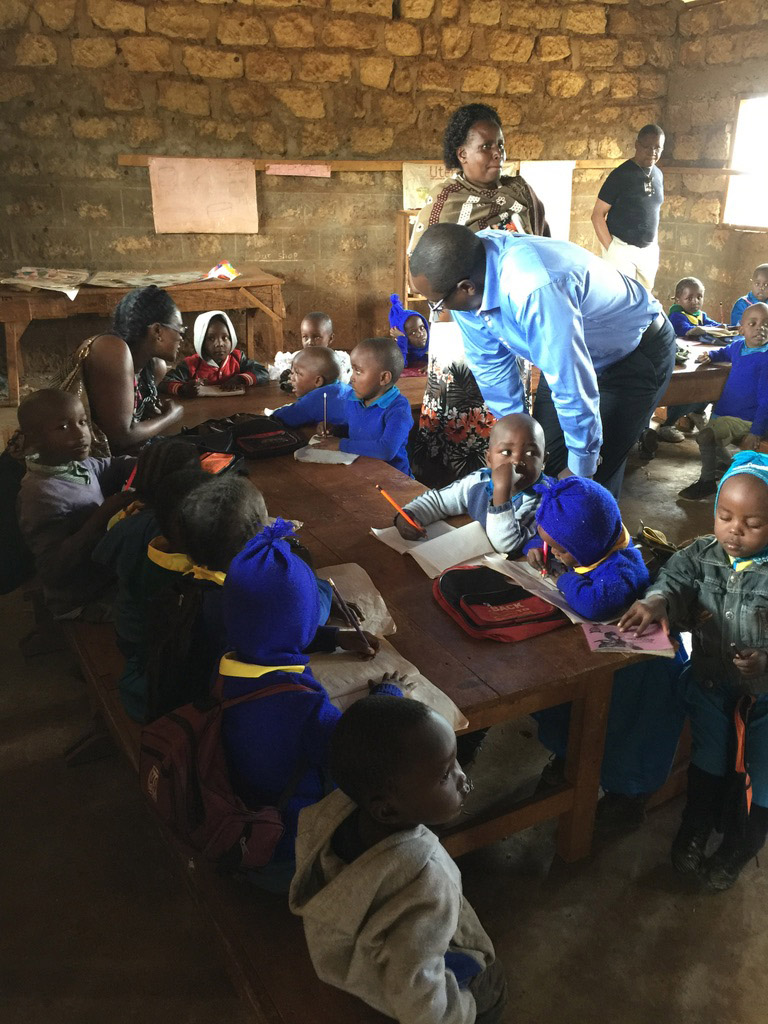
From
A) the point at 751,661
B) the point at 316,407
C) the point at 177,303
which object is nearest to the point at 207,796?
the point at 751,661

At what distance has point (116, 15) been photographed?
19.4 feet

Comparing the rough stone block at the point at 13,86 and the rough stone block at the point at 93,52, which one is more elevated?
the rough stone block at the point at 93,52

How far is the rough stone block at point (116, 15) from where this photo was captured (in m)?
5.85

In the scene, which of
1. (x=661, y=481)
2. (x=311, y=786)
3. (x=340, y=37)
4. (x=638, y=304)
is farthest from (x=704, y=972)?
(x=340, y=37)

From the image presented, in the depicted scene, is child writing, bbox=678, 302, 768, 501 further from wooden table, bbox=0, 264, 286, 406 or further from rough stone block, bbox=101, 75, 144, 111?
rough stone block, bbox=101, 75, 144, 111

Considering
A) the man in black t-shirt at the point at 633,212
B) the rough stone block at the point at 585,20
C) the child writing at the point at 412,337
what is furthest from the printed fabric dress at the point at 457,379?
the rough stone block at the point at 585,20

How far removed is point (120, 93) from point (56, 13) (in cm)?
61

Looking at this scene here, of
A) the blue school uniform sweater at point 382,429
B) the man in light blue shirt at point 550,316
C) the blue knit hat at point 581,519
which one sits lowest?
the blue school uniform sweater at point 382,429

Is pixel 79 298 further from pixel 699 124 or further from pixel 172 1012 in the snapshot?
pixel 699 124

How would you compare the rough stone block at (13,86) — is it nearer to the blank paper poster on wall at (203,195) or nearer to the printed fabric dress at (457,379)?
the blank paper poster on wall at (203,195)

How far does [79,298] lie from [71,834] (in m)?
4.29

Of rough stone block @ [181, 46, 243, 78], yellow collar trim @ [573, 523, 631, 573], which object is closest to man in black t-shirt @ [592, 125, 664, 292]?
rough stone block @ [181, 46, 243, 78]

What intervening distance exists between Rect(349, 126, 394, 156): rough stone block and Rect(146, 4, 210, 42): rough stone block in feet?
4.43

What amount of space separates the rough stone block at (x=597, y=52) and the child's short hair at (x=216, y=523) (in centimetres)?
700
